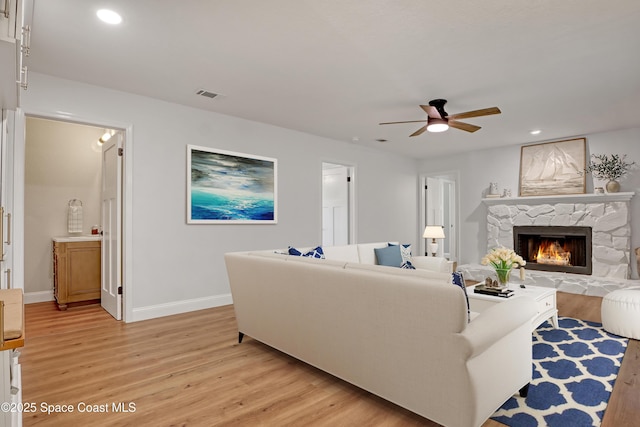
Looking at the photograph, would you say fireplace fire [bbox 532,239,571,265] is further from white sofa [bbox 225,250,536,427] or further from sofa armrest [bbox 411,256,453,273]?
white sofa [bbox 225,250,536,427]

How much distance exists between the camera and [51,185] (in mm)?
5004

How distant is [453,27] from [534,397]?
8.20 ft

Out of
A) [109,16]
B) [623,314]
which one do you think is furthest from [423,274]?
[623,314]

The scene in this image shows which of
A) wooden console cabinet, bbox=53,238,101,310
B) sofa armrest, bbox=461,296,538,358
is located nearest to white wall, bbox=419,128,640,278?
sofa armrest, bbox=461,296,538,358

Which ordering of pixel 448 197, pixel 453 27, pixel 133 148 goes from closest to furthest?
pixel 453 27, pixel 133 148, pixel 448 197

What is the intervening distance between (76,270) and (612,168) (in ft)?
25.3

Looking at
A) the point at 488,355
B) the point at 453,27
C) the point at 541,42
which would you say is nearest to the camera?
the point at 488,355

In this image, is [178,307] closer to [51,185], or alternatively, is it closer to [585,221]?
[51,185]

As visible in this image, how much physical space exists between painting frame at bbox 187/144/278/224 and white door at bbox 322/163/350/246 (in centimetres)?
190

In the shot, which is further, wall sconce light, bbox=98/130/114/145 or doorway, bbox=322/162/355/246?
doorway, bbox=322/162/355/246

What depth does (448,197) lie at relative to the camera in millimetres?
9031

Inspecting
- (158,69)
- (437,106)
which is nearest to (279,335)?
(158,69)

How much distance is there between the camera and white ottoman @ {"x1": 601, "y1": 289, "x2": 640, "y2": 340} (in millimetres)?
3230

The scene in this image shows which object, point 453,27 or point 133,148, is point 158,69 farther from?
point 453,27
